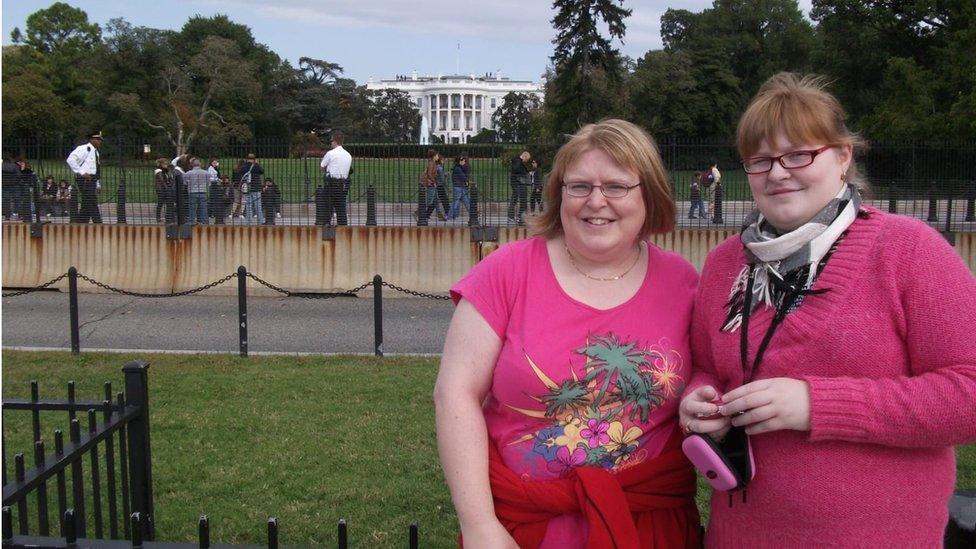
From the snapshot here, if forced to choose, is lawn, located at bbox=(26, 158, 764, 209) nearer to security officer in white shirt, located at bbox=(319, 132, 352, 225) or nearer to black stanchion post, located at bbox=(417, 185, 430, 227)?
security officer in white shirt, located at bbox=(319, 132, 352, 225)

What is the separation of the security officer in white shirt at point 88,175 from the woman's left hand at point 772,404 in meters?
16.0

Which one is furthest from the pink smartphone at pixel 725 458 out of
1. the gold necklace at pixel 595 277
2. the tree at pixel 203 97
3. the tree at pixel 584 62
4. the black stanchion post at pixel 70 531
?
the tree at pixel 203 97

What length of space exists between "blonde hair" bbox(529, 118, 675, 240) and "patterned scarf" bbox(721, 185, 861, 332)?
1.21ft

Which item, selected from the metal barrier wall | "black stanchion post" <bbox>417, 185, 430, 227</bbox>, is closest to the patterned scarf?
the metal barrier wall

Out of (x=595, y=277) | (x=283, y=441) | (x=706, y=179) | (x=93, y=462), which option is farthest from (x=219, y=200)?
(x=595, y=277)

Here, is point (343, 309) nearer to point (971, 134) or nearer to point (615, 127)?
point (615, 127)

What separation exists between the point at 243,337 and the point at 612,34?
50220 mm

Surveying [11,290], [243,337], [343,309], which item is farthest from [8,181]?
Result: [243,337]

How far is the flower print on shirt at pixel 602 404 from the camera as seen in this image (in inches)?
101

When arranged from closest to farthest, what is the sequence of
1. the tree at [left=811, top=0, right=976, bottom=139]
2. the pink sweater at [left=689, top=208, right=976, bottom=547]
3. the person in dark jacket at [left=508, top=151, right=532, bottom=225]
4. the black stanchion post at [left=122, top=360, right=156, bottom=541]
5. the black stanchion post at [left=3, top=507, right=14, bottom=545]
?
the pink sweater at [left=689, top=208, right=976, bottom=547] < the black stanchion post at [left=3, top=507, right=14, bottom=545] < the black stanchion post at [left=122, top=360, right=156, bottom=541] < the person in dark jacket at [left=508, top=151, right=532, bottom=225] < the tree at [left=811, top=0, right=976, bottom=139]

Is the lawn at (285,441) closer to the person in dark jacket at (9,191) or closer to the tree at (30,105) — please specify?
the person in dark jacket at (9,191)

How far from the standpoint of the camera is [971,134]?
114 ft

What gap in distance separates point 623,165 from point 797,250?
1.74 feet

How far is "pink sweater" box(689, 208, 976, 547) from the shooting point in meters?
2.13
